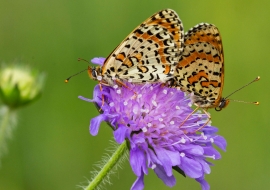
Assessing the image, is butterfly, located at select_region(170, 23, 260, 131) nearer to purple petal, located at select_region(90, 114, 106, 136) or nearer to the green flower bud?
purple petal, located at select_region(90, 114, 106, 136)

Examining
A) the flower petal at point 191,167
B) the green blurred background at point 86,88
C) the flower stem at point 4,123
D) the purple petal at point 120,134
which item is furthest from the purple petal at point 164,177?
the green blurred background at point 86,88

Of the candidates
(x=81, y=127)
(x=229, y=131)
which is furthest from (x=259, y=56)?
(x=81, y=127)

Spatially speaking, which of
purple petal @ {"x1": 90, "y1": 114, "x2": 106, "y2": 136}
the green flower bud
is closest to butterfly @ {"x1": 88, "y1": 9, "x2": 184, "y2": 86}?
purple petal @ {"x1": 90, "y1": 114, "x2": 106, "y2": 136}

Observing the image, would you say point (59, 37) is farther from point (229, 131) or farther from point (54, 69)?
point (229, 131)

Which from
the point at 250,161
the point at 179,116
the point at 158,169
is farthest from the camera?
the point at 250,161

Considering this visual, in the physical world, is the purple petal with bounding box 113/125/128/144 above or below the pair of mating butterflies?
below

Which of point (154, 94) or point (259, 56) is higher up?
point (154, 94)
